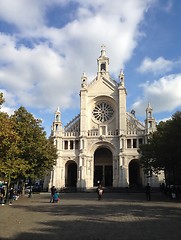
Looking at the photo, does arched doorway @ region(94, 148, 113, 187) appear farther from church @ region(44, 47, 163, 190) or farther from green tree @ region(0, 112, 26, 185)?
green tree @ region(0, 112, 26, 185)

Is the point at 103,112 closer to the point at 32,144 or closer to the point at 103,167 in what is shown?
the point at 103,167

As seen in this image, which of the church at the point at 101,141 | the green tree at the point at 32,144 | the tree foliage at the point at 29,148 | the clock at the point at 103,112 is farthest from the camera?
the clock at the point at 103,112

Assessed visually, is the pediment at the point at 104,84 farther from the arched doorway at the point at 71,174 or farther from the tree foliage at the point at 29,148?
the tree foliage at the point at 29,148

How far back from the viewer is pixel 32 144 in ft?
106

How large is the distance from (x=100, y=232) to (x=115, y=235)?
96 cm

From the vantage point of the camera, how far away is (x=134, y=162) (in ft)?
191

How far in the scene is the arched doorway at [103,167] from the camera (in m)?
57.2

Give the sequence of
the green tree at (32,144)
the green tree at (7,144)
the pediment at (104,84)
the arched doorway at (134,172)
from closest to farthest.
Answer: the green tree at (7,144) → the green tree at (32,144) → the arched doorway at (134,172) → the pediment at (104,84)

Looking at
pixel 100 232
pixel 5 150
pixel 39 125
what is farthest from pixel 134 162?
pixel 100 232

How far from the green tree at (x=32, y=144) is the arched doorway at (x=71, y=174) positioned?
76.0ft

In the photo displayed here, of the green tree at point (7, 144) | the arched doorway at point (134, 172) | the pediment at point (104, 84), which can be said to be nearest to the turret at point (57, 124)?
the pediment at point (104, 84)

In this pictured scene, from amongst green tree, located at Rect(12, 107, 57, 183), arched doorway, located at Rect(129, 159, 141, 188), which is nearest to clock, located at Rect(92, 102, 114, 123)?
arched doorway, located at Rect(129, 159, 141, 188)

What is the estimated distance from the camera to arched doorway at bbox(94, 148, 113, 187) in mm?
57250

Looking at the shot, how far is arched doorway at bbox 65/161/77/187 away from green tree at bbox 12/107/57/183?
912 inches
